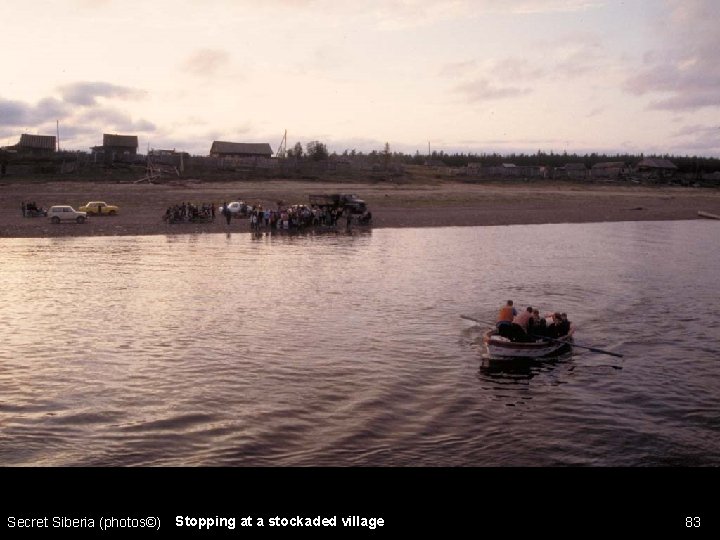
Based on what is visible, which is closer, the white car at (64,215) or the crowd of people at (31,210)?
the white car at (64,215)

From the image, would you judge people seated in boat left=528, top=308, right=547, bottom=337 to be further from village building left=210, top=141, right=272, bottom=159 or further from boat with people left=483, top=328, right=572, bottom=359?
village building left=210, top=141, right=272, bottom=159

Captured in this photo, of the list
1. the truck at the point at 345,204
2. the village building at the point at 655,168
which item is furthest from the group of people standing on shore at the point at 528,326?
the village building at the point at 655,168

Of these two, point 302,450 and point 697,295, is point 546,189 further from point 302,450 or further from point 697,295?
point 302,450

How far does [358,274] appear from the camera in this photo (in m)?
34.0

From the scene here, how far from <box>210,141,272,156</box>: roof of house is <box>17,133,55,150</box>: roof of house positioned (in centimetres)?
1863

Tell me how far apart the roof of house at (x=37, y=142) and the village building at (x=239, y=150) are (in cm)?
1861

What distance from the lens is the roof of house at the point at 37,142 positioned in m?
82.9

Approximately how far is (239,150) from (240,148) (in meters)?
0.55

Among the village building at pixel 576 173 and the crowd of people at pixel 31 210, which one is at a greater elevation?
the village building at pixel 576 173

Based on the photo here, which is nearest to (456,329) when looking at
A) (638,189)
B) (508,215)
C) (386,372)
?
(386,372)

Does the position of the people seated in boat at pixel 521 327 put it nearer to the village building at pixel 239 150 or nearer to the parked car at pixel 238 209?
the parked car at pixel 238 209

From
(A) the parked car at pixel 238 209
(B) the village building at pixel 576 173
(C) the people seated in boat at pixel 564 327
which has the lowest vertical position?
(C) the people seated in boat at pixel 564 327

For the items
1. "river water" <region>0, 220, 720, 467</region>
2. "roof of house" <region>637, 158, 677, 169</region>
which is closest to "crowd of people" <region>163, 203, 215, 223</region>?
"river water" <region>0, 220, 720, 467</region>

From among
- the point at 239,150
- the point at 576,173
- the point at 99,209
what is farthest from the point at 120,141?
the point at 576,173
